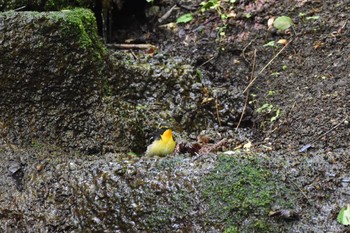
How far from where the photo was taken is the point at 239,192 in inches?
129

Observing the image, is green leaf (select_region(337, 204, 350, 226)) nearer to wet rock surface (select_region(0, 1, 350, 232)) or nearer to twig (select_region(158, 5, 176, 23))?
wet rock surface (select_region(0, 1, 350, 232))

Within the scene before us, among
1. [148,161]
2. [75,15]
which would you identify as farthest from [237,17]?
[148,161]

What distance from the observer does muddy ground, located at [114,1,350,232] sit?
3.30m

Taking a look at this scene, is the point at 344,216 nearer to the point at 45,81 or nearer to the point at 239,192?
the point at 239,192

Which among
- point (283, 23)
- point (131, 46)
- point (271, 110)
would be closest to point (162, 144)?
point (271, 110)

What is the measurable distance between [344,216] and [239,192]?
648 millimetres

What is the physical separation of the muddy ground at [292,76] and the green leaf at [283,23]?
62 mm

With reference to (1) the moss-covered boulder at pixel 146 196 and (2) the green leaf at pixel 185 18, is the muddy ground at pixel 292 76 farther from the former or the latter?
(1) the moss-covered boulder at pixel 146 196

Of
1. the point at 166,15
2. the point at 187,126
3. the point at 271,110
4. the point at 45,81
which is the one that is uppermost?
the point at 45,81

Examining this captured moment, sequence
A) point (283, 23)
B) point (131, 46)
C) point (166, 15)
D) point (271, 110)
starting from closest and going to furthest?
point (271, 110)
point (283, 23)
point (131, 46)
point (166, 15)

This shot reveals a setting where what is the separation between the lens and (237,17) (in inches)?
248

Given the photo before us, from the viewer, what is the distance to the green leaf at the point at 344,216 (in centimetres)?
303

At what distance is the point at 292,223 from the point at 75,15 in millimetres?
2621

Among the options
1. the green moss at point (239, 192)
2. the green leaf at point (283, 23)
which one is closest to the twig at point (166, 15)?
the green leaf at point (283, 23)
